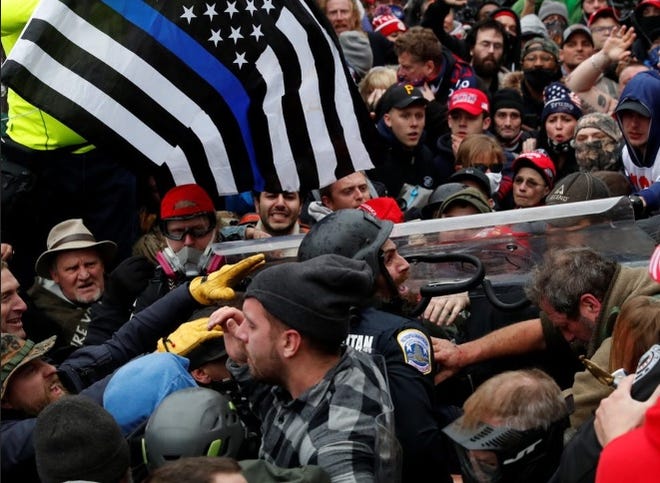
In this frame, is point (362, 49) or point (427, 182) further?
point (362, 49)

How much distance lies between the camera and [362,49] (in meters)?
10.8

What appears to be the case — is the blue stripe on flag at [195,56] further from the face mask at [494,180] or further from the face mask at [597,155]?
the face mask at [597,155]

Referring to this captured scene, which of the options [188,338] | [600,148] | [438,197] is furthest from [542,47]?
[188,338]

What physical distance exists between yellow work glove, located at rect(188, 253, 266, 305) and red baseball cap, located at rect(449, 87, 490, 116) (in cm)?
406

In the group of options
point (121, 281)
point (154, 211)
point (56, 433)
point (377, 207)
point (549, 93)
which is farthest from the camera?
point (549, 93)

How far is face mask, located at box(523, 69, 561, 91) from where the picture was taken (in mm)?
10773

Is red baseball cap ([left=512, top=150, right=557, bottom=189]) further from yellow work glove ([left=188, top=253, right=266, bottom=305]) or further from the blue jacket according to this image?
the blue jacket

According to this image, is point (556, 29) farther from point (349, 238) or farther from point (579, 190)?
point (349, 238)

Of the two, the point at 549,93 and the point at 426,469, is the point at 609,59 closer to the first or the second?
the point at 549,93

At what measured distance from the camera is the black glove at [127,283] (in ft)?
20.6

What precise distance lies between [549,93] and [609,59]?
645 mm

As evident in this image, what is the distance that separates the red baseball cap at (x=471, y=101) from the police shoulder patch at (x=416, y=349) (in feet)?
16.0

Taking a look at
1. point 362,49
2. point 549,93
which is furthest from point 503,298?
point 362,49

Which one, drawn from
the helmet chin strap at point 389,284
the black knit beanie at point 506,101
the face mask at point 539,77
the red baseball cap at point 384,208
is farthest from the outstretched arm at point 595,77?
the helmet chin strap at point 389,284
